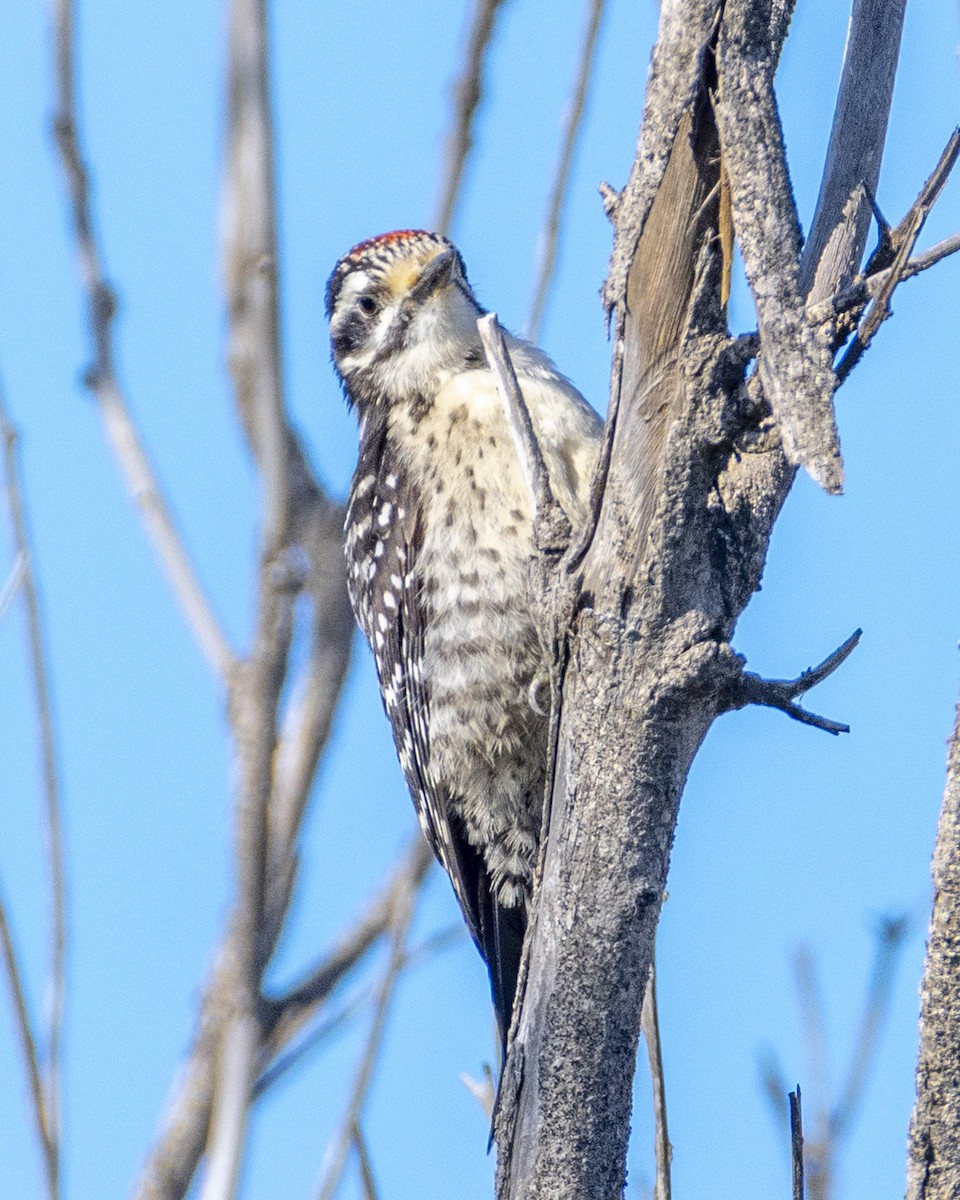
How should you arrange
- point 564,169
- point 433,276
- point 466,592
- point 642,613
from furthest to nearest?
point 433,276
point 466,592
point 564,169
point 642,613

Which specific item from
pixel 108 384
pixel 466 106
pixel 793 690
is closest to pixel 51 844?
pixel 108 384

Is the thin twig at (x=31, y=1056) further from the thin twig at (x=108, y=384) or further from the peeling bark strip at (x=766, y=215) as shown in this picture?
the peeling bark strip at (x=766, y=215)

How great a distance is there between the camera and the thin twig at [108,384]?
243 centimetres

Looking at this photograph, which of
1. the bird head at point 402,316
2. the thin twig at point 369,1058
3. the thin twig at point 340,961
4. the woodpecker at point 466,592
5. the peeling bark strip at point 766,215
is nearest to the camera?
the peeling bark strip at point 766,215

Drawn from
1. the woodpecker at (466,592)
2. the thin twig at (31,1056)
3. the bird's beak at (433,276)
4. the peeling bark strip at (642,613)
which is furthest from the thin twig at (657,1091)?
the bird's beak at (433,276)

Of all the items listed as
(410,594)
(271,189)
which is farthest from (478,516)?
(271,189)

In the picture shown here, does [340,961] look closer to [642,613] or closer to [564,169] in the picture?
[642,613]

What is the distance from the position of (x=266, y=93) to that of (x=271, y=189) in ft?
0.67

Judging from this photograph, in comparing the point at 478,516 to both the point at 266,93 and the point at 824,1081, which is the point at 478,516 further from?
the point at 824,1081

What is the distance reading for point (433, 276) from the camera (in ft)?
13.3

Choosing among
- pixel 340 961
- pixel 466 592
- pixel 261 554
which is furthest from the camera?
pixel 466 592

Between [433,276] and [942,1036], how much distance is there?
2.79 meters

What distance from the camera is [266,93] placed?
246cm

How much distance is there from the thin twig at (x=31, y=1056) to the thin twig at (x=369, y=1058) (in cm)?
41
